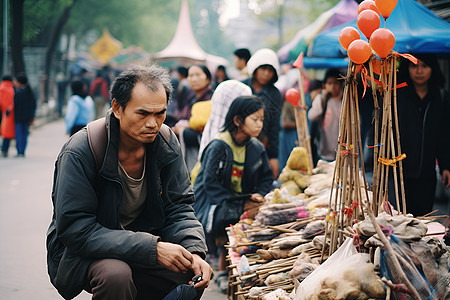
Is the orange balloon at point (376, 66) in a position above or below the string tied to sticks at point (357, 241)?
above

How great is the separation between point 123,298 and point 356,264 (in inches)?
42.4

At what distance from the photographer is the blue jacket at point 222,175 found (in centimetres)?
479

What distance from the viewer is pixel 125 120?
107 inches

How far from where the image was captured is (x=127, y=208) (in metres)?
2.87

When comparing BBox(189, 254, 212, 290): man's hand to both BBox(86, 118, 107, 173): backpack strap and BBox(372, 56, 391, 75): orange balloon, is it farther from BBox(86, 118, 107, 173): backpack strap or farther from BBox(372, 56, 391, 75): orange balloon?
BBox(372, 56, 391, 75): orange balloon

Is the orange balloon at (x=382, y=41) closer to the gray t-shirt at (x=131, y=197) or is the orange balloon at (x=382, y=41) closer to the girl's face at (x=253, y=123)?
the gray t-shirt at (x=131, y=197)

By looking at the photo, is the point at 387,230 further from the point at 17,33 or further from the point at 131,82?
the point at 17,33

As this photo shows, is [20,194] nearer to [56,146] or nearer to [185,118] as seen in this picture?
[185,118]

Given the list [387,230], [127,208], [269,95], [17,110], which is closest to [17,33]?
[17,110]

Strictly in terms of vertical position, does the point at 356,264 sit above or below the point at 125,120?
below

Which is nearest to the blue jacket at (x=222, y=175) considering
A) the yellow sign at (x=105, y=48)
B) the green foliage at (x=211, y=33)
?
Answer: the yellow sign at (x=105, y=48)

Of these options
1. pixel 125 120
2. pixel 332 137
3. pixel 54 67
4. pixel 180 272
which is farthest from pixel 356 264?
pixel 54 67

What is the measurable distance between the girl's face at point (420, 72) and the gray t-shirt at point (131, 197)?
2.80m

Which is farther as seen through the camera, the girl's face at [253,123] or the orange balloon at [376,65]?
the girl's face at [253,123]
